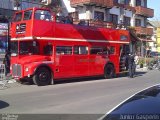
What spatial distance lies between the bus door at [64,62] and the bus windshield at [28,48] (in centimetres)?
128

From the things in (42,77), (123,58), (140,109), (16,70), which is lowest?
(42,77)

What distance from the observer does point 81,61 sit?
21562 millimetres

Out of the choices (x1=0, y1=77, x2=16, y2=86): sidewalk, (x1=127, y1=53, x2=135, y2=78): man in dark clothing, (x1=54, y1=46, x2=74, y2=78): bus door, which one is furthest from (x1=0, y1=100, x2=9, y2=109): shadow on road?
(x1=127, y1=53, x2=135, y2=78): man in dark clothing

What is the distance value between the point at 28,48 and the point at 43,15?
1.98 m

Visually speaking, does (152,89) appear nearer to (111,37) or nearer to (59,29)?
(59,29)

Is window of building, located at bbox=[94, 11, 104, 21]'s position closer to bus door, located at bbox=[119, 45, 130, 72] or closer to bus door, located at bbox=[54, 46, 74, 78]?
bus door, located at bbox=[119, 45, 130, 72]

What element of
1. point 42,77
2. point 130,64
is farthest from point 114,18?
point 42,77

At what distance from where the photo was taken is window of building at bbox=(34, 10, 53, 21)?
1934 centimetres

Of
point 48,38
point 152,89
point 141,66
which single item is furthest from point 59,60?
point 141,66

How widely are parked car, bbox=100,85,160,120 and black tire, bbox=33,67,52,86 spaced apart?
1434cm

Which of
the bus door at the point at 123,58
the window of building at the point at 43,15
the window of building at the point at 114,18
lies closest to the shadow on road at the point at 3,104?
the window of building at the point at 43,15

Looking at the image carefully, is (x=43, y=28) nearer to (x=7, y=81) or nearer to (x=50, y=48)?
(x=50, y=48)

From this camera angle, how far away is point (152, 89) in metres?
4.97

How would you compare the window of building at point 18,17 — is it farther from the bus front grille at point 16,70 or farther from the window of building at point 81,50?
the window of building at point 81,50
